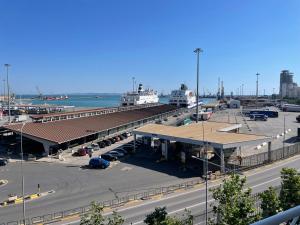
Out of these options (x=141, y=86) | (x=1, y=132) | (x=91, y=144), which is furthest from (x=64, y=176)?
(x=141, y=86)

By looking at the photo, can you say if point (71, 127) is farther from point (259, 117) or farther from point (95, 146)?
point (259, 117)

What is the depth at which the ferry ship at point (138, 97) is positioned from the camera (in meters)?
142

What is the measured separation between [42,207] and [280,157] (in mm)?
31477

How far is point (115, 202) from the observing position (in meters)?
29.9

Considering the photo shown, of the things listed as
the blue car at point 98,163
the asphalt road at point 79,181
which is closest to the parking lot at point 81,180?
the asphalt road at point 79,181

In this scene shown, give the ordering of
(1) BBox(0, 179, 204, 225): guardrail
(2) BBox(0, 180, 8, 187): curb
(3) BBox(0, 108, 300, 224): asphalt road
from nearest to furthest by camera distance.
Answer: (1) BBox(0, 179, 204, 225): guardrail → (3) BBox(0, 108, 300, 224): asphalt road → (2) BBox(0, 180, 8, 187): curb

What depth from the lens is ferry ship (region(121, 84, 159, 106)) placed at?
142m

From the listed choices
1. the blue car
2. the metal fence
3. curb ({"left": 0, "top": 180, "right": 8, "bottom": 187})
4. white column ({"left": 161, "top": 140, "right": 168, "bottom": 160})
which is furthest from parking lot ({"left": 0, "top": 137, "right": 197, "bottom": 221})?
the metal fence

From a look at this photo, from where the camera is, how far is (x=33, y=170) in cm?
4300

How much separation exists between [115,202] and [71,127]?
31473 millimetres

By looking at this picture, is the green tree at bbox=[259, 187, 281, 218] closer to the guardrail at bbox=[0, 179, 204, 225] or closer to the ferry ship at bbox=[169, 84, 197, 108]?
the guardrail at bbox=[0, 179, 204, 225]

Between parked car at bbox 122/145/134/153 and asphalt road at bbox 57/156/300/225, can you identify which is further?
parked car at bbox 122/145/134/153

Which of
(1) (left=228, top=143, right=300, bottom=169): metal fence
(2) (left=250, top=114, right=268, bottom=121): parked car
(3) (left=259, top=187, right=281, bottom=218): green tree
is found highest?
(3) (left=259, top=187, right=281, bottom=218): green tree

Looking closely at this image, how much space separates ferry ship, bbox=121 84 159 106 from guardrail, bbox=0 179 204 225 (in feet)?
347
